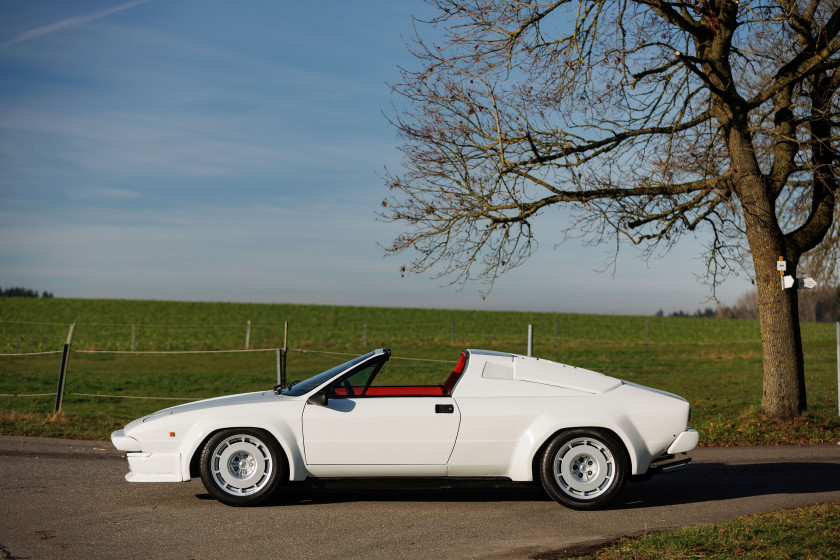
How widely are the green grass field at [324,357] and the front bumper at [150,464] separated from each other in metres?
6.33

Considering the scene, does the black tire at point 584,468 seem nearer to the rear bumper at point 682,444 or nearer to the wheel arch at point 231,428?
the rear bumper at point 682,444

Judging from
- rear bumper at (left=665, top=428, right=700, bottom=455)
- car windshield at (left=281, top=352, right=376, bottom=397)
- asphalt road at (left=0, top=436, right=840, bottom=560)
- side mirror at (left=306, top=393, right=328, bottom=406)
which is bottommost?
asphalt road at (left=0, top=436, right=840, bottom=560)

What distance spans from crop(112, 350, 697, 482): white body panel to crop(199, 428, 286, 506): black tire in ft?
0.30

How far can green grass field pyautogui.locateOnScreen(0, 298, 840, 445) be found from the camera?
14.6 meters

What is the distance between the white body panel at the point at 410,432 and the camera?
729 centimetres

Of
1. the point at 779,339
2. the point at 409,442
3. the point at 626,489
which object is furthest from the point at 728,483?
the point at 779,339

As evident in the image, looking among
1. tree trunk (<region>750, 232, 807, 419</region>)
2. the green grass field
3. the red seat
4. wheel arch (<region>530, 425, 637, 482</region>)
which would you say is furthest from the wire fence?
wheel arch (<region>530, 425, 637, 482</region>)

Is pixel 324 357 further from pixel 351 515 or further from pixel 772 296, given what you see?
pixel 351 515

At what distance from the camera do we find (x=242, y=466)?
736 centimetres

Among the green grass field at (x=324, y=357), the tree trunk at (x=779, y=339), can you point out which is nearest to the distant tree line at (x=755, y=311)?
the green grass field at (x=324, y=357)

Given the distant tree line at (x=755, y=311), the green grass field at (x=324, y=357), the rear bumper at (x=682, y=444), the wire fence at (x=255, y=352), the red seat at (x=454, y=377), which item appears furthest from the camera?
the distant tree line at (x=755, y=311)

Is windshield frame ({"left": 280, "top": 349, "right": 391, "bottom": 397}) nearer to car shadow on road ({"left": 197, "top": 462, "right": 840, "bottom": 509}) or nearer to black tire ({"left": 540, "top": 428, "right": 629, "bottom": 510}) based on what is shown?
car shadow on road ({"left": 197, "top": 462, "right": 840, "bottom": 509})

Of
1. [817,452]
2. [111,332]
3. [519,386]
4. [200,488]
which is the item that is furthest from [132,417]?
[111,332]

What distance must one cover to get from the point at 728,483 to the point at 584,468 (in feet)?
8.00
